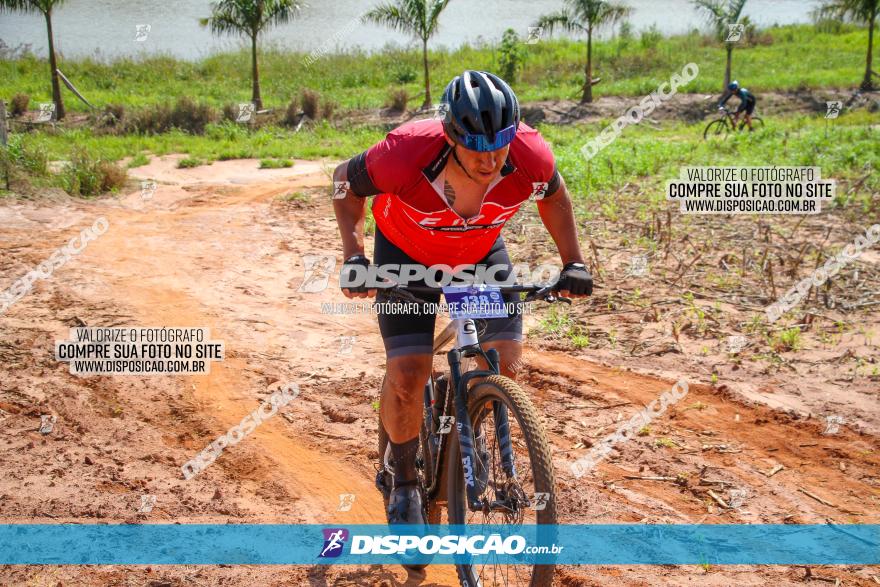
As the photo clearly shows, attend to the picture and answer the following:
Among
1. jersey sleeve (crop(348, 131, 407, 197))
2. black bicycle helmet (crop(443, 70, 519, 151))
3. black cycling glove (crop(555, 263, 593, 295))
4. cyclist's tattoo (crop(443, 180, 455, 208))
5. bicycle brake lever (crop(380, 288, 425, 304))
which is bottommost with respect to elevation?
bicycle brake lever (crop(380, 288, 425, 304))

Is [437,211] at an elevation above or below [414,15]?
below

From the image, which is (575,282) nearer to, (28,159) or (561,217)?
(561,217)

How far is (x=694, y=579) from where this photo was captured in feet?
12.7

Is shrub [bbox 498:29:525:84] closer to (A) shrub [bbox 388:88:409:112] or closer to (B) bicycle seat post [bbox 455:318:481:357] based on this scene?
(A) shrub [bbox 388:88:409:112]

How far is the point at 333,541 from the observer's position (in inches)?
167

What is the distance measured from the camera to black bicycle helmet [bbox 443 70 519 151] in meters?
3.24

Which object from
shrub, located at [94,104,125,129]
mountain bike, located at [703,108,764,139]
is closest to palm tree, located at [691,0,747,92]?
mountain bike, located at [703,108,764,139]

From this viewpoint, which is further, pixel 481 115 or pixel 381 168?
pixel 381 168

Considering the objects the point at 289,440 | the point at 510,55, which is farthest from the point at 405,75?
the point at 289,440

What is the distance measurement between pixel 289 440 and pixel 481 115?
2.92m

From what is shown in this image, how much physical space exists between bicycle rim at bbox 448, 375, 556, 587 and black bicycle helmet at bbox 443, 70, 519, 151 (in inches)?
37.7

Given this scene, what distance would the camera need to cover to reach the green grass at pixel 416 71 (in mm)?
28562

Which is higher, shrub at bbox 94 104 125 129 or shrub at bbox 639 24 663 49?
shrub at bbox 639 24 663 49

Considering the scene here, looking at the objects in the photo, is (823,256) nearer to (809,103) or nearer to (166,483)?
(166,483)
